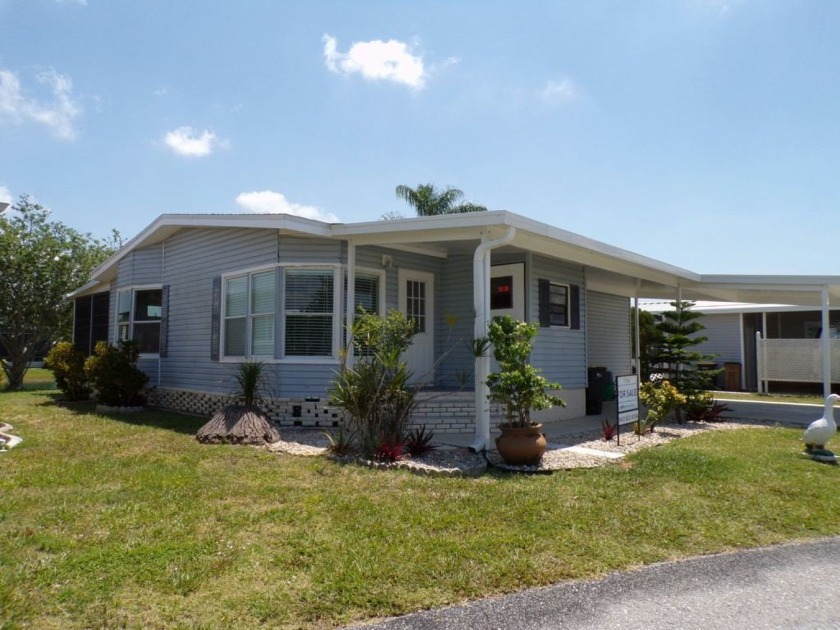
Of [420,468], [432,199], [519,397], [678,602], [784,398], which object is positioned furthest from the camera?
[432,199]

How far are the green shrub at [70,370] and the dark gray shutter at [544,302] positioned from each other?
1038cm

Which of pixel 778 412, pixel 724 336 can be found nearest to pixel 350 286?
pixel 778 412

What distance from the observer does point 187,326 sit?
36.7ft

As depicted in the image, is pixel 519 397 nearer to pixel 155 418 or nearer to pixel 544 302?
pixel 544 302

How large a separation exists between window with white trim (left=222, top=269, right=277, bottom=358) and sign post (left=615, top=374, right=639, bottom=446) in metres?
5.33

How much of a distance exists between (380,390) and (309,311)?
2723 millimetres

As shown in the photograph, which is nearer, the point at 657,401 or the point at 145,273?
the point at 657,401

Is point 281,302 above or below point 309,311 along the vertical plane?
above

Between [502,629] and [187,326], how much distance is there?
9.75 metres

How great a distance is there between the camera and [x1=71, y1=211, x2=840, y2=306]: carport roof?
750 centimetres

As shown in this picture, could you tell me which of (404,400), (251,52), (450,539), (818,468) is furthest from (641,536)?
(251,52)

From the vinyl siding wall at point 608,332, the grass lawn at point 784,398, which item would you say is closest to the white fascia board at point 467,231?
the vinyl siding wall at point 608,332

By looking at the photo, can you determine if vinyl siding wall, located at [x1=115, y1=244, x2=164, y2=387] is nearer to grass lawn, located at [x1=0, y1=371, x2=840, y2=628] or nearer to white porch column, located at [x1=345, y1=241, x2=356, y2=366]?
grass lawn, located at [x1=0, y1=371, x2=840, y2=628]

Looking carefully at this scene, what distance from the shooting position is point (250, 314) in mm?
9633
